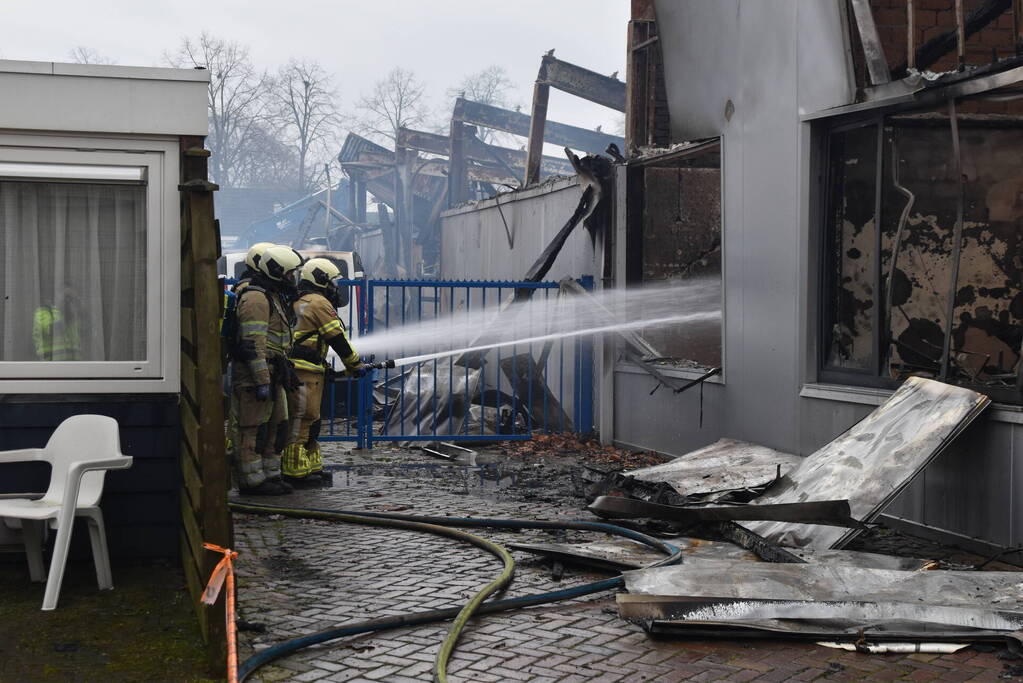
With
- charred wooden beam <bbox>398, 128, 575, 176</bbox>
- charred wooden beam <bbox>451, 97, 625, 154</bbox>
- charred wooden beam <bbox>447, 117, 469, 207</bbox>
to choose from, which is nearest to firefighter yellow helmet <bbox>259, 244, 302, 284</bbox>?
charred wooden beam <bbox>451, 97, 625, 154</bbox>

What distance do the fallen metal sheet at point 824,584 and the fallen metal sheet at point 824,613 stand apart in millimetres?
62

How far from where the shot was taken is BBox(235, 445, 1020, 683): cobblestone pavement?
14.7 feet

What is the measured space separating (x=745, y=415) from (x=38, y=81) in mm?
5854

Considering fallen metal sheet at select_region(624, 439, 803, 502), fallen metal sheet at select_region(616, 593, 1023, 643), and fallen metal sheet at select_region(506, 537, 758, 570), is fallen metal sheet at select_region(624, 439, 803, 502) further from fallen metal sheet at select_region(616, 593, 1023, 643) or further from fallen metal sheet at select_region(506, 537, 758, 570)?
fallen metal sheet at select_region(616, 593, 1023, 643)

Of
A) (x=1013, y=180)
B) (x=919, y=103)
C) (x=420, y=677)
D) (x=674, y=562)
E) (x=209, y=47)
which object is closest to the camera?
(x=420, y=677)

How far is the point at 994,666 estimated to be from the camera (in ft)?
15.0

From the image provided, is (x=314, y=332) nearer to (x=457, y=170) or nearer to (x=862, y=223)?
(x=862, y=223)

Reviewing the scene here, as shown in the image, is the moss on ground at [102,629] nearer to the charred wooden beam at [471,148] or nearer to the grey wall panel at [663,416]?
→ the grey wall panel at [663,416]

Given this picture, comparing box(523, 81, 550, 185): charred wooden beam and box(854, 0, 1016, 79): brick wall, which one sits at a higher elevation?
box(523, 81, 550, 185): charred wooden beam

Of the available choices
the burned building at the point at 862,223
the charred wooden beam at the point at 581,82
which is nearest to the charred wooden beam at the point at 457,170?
the charred wooden beam at the point at 581,82

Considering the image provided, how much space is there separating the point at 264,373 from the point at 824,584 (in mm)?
4885

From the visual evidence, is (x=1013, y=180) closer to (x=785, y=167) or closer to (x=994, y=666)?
(x=785, y=167)

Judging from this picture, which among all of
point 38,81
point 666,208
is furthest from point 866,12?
point 38,81

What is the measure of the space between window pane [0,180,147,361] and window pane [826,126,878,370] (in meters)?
4.88
